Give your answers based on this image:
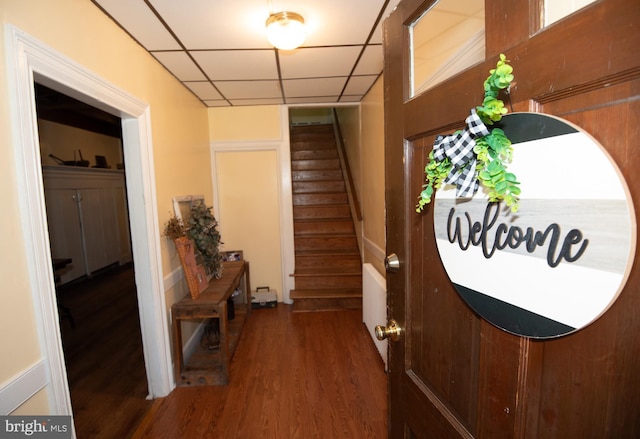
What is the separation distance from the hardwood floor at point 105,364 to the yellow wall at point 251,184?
4.75ft

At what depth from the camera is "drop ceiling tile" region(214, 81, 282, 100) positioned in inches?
104

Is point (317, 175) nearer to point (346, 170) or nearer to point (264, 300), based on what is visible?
point (346, 170)

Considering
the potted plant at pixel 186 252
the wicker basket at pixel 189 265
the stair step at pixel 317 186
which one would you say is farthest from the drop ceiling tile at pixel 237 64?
the stair step at pixel 317 186

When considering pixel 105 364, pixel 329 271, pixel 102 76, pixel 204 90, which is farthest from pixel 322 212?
pixel 102 76

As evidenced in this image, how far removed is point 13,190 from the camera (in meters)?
1.04

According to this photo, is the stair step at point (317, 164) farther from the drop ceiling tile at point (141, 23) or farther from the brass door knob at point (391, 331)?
the brass door knob at point (391, 331)

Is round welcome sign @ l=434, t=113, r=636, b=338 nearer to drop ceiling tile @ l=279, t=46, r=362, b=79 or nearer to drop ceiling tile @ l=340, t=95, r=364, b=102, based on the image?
drop ceiling tile @ l=279, t=46, r=362, b=79

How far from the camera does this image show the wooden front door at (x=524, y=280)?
399 millimetres

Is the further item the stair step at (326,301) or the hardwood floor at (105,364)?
the stair step at (326,301)

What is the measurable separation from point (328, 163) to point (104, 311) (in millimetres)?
3923

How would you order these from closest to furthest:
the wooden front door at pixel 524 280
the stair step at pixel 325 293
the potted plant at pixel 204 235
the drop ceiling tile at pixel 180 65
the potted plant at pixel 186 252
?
the wooden front door at pixel 524 280, the drop ceiling tile at pixel 180 65, the potted plant at pixel 186 252, the potted plant at pixel 204 235, the stair step at pixel 325 293

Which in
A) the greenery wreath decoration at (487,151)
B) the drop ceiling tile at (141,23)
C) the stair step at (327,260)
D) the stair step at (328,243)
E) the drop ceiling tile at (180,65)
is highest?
the drop ceiling tile at (180,65)

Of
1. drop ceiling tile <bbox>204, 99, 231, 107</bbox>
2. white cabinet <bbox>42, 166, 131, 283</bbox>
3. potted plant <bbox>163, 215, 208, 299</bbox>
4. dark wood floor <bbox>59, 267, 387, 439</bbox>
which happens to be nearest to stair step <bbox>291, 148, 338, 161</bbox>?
drop ceiling tile <bbox>204, 99, 231, 107</bbox>

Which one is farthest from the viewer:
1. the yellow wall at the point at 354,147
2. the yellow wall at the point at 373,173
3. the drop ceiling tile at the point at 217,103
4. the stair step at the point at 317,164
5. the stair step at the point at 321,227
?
the stair step at the point at 317,164
